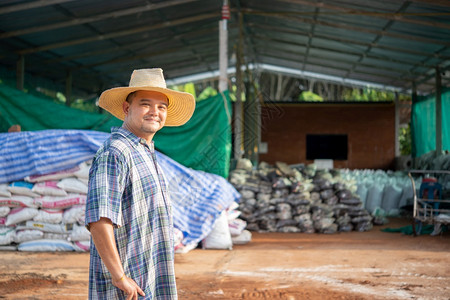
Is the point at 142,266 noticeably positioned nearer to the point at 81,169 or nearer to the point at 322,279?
the point at 322,279

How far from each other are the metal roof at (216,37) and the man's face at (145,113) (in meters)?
7.43

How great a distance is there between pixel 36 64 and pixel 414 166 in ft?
38.0

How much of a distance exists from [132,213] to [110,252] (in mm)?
208

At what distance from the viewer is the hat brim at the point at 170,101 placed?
2.42 metres

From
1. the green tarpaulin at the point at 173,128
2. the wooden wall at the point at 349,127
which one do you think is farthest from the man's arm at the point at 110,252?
the wooden wall at the point at 349,127

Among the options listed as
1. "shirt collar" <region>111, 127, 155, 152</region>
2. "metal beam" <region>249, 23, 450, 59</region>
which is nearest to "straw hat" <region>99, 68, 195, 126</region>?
"shirt collar" <region>111, 127, 155, 152</region>

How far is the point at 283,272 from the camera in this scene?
5789mm

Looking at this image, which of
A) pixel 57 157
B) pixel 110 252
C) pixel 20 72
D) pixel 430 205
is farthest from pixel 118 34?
pixel 110 252

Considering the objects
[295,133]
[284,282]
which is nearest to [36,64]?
[295,133]

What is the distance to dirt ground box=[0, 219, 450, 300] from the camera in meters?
4.76

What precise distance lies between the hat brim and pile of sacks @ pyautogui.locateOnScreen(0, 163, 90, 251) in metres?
4.39

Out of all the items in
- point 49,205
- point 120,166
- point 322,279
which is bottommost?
point 322,279

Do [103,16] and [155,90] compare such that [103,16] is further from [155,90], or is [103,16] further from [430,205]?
[155,90]

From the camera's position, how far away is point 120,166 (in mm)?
2100
